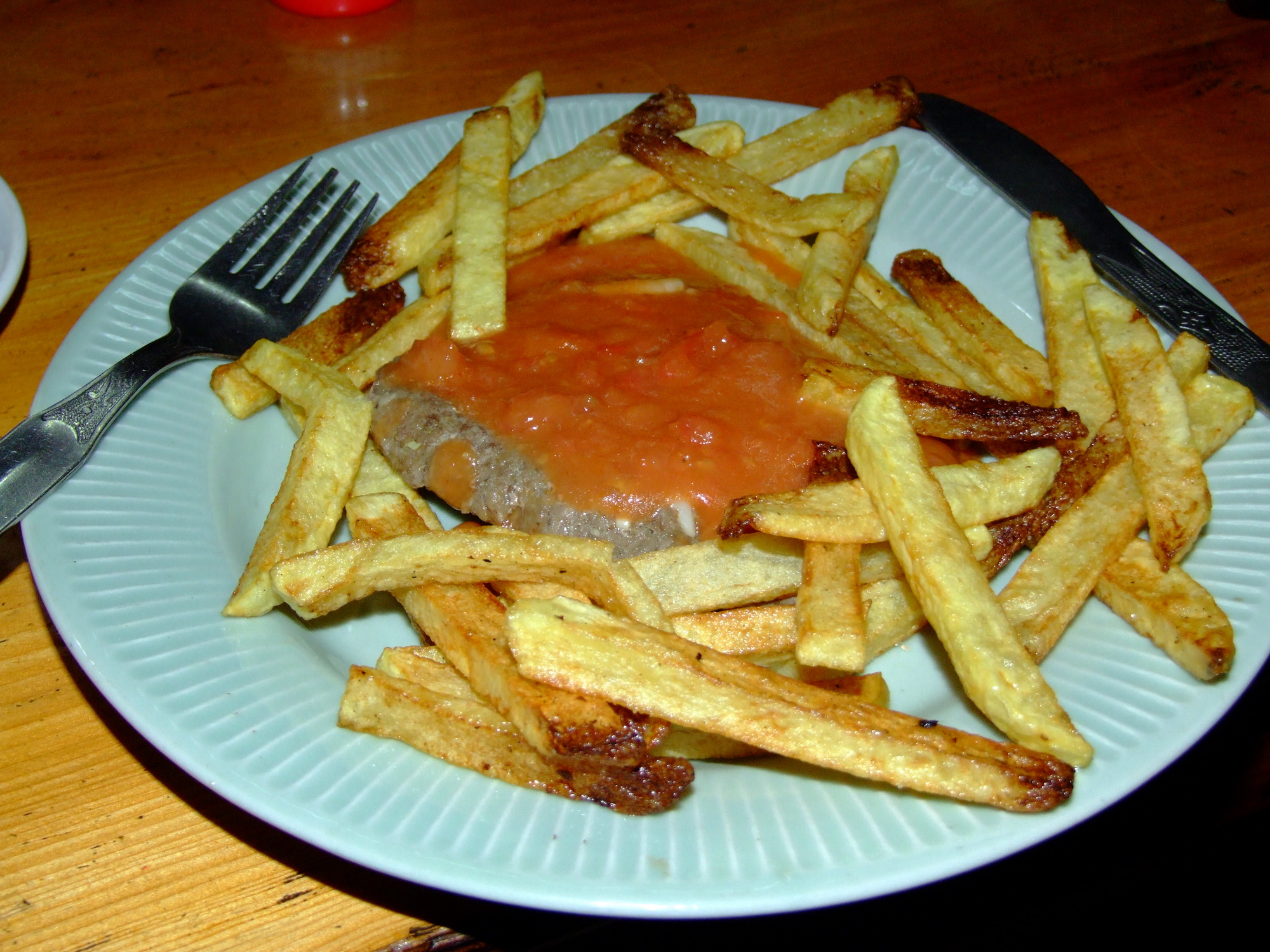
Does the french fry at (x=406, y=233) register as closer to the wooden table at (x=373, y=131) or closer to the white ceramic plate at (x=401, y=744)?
the white ceramic plate at (x=401, y=744)

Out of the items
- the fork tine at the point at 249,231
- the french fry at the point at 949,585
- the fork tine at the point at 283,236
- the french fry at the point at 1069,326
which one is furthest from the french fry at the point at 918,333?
the fork tine at the point at 249,231

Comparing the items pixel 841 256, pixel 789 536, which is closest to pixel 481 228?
pixel 841 256

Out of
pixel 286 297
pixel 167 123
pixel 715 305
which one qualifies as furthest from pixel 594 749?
pixel 167 123

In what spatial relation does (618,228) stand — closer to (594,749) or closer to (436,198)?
(436,198)

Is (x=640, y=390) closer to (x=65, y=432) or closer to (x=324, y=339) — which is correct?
(x=324, y=339)

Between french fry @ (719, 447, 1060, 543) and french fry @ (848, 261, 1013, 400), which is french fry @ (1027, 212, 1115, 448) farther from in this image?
french fry @ (719, 447, 1060, 543)

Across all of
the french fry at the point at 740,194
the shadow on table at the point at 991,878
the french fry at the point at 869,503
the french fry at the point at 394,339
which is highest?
the french fry at the point at 740,194
